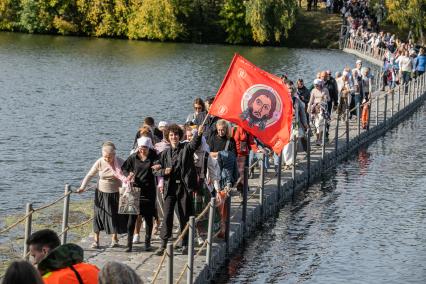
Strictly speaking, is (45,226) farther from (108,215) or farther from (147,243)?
(147,243)

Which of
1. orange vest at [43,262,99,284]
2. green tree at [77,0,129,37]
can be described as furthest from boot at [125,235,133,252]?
green tree at [77,0,129,37]

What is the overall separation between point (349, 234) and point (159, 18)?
243 feet

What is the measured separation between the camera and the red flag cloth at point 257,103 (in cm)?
1758

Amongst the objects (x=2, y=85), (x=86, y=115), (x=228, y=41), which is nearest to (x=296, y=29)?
(x=228, y=41)

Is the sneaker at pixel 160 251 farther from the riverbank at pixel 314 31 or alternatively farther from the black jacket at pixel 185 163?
the riverbank at pixel 314 31

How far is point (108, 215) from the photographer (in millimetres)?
15602

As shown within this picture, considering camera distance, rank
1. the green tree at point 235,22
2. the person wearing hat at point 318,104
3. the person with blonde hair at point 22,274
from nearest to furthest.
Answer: the person with blonde hair at point 22,274
the person wearing hat at point 318,104
the green tree at point 235,22

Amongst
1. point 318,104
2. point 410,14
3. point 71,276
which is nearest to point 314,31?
point 410,14

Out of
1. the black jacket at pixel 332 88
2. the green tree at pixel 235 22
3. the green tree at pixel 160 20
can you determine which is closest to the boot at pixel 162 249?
the black jacket at pixel 332 88

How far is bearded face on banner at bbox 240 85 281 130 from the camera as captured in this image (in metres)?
17.7

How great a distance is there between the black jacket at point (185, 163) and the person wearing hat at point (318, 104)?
11.4 m

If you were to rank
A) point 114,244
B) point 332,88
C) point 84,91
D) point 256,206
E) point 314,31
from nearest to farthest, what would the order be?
point 114,244 < point 256,206 < point 332,88 < point 84,91 < point 314,31

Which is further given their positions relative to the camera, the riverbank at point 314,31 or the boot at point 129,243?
the riverbank at point 314,31

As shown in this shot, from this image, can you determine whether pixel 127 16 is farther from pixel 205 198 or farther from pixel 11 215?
pixel 205 198
